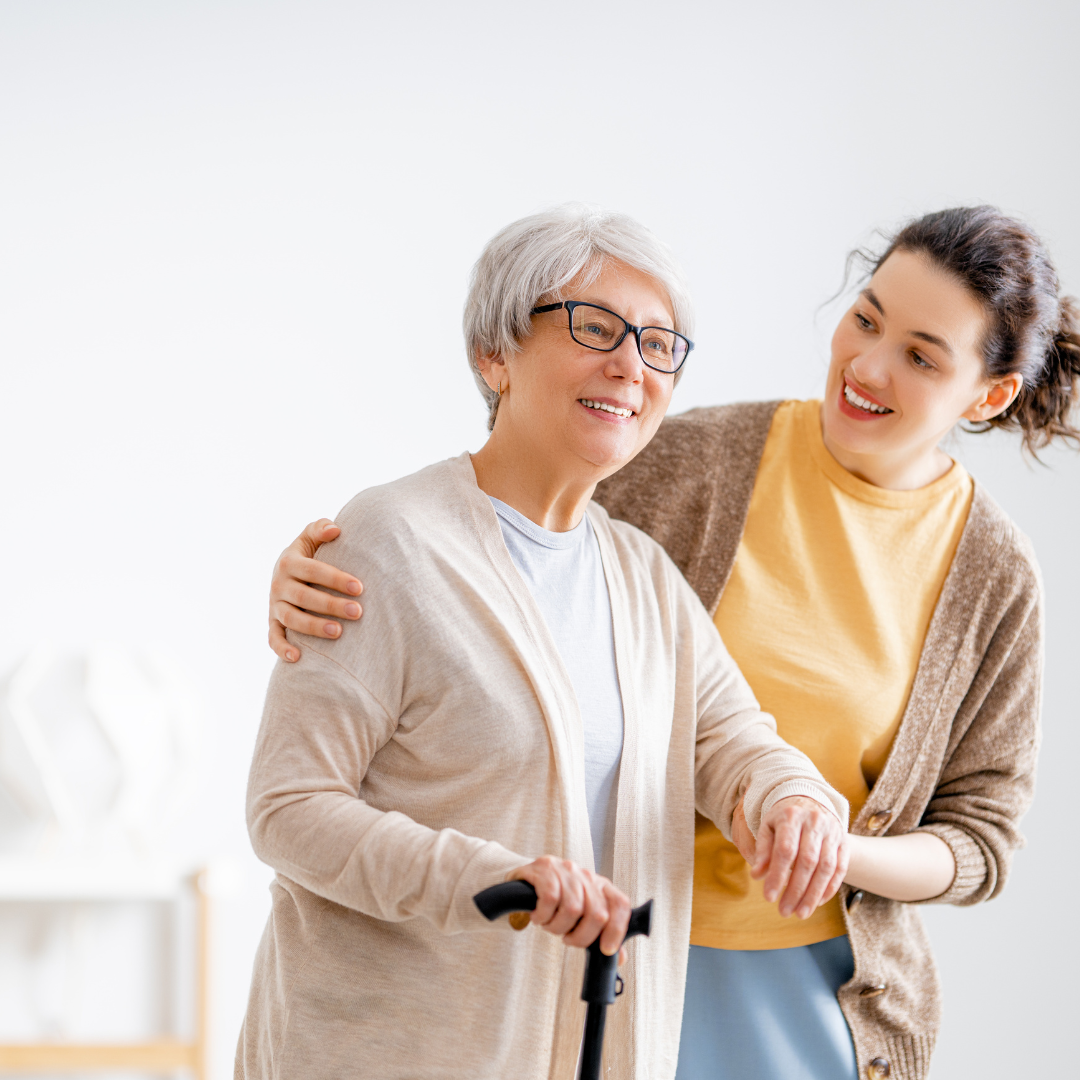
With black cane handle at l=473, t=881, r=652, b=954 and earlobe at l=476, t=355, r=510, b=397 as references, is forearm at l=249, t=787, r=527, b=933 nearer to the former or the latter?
black cane handle at l=473, t=881, r=652, b=954

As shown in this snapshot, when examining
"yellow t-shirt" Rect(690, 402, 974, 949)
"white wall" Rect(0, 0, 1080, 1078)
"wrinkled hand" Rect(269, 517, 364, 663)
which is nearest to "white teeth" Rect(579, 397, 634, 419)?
"wrinkled hand" Rect(269, 517, 364, 663)

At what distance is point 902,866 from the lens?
136 centimetres

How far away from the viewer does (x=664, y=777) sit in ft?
3.91

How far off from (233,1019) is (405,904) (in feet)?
6.26

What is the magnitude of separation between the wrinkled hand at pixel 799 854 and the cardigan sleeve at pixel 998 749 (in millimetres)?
439

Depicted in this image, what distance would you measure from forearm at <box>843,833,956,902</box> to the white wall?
114cm

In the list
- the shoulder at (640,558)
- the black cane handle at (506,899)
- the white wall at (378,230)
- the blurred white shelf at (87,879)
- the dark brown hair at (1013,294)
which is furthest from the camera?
the white wall at (378,230)

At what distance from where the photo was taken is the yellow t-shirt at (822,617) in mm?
1387

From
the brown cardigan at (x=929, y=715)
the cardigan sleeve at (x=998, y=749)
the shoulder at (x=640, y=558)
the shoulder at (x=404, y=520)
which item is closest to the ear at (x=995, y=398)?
the brown cardigan at (x=929, y=715)

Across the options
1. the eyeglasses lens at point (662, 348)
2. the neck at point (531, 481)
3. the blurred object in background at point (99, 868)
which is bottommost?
the blurred object in background at point (99, 868)

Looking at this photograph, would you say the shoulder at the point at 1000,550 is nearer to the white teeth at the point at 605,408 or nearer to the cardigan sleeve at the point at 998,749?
the cardigan sleeve at the point at 998,749

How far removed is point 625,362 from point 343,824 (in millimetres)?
546

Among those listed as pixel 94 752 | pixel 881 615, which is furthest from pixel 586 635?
pixel 94 752

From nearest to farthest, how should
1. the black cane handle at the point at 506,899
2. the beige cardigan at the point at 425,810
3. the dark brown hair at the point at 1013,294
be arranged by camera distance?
the black cane handle at the point at 506,899
the beige cardigan at the point at 425,810
the dark brown hair at the point at 1013,294
